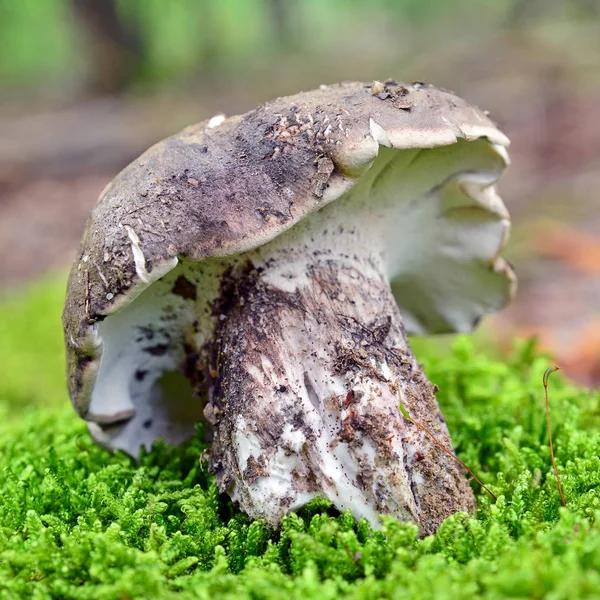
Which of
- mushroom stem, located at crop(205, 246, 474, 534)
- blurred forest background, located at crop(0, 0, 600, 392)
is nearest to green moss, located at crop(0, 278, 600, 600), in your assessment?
mushroom stem, located at crop(205, 246, 474, 534)

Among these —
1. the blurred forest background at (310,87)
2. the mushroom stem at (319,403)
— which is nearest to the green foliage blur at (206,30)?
the blurred forest background at (310,87)

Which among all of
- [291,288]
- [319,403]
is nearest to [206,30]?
[291,288]

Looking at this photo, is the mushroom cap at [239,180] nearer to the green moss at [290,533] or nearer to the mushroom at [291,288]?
the mushroom at [291,288]

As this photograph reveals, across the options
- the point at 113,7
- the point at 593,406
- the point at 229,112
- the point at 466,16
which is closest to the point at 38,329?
the point at 593,406

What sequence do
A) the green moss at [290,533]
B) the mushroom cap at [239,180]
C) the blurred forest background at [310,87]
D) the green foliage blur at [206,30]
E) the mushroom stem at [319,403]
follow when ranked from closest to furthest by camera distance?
the green moss at [290,533] → the mushroom cap at [239,180] → the mushroom stem at [319,403] → the blurred forest background at [310,87] → the green foliage blur at [206,30]

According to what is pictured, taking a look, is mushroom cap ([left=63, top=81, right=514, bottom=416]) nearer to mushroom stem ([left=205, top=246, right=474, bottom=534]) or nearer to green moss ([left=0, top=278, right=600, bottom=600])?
mushroom stem ([left=205, top=246, right=474, bottom=534])

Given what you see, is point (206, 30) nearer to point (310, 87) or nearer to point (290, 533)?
point (310, 87)
